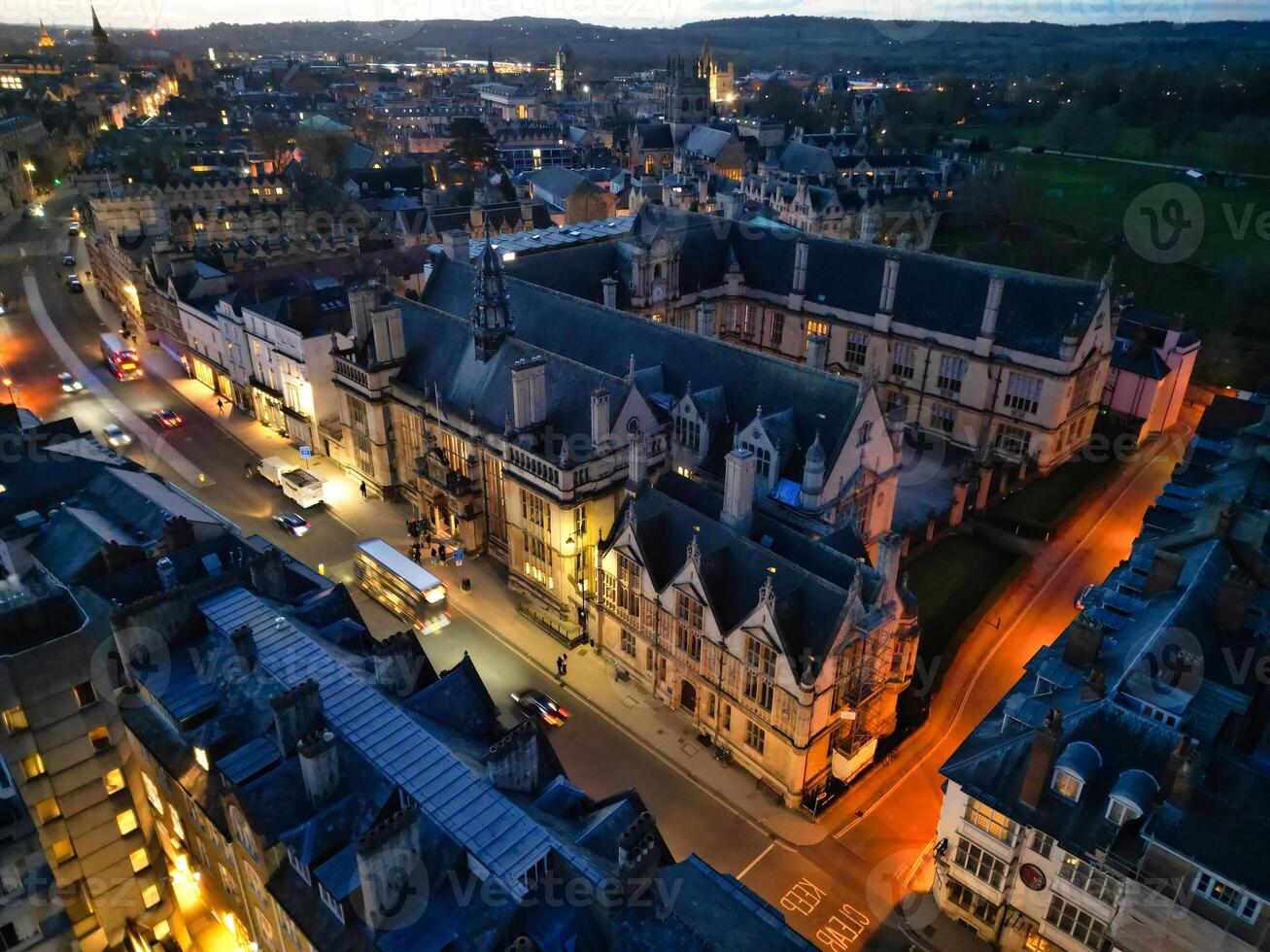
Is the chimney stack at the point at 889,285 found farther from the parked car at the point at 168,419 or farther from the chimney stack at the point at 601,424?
the parked car at the point at 168,419

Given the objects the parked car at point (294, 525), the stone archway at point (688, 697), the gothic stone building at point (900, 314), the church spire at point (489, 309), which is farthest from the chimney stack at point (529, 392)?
the parked car at point (294, 525)

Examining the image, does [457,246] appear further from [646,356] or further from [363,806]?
[363,806]

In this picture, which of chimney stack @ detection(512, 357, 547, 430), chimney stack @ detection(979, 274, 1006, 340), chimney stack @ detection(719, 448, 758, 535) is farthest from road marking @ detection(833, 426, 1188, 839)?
chimney stack @ detection(512, 357, 547, 430)

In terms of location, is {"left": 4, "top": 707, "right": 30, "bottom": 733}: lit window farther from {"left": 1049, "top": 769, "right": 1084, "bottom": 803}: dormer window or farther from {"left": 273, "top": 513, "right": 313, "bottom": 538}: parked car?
{"left": 1049, "top": 769, "right": 1084, "bottom": 803}: dormer window

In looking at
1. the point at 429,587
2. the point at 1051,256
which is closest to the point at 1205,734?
the point at 429,587

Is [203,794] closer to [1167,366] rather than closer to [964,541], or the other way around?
[964,541]

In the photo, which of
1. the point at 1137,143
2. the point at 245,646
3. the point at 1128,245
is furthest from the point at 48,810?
the point at 1137,143

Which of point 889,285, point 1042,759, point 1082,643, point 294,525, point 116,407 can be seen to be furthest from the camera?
point 116,407
